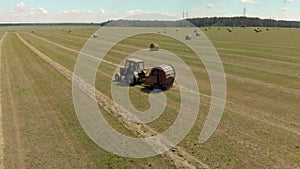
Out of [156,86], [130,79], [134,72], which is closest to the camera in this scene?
[156,86]

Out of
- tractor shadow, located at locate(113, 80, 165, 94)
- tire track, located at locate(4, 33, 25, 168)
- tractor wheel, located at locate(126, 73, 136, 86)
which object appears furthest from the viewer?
tractor wheel, located at locate(126, 73, 136, 86)

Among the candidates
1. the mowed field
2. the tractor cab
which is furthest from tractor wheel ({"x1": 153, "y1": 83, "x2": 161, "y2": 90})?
the tractor cab

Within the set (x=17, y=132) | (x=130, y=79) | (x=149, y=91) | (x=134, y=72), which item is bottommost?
(x=17, y=132)

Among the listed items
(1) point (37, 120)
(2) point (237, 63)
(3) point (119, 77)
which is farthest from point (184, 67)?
(1) point (37, 120)

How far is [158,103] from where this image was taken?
55.5 ft

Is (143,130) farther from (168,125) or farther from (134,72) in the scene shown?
(134,72)

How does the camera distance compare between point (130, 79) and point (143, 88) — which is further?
point (130, 79)

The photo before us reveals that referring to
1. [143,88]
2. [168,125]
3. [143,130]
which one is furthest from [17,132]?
[143,88]

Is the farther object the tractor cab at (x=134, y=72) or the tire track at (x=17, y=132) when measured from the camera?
the tractor cab at (x=134, y=72)

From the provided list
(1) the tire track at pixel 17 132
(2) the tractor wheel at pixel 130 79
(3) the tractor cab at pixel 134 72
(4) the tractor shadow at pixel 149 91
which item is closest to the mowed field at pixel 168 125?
(1) the tire track at pixel 17 132

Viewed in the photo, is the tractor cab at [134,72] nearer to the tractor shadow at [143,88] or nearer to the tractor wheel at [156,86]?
the tractor shadow at [143,88]

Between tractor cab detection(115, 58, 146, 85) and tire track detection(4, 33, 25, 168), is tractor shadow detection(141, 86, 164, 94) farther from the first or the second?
tire track detection(4, 33, 25, 168)

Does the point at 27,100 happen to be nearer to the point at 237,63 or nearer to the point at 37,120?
the point at 37,120

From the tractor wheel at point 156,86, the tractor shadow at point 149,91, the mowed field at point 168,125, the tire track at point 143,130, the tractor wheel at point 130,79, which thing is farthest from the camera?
the tractor wheel at point 130,79
